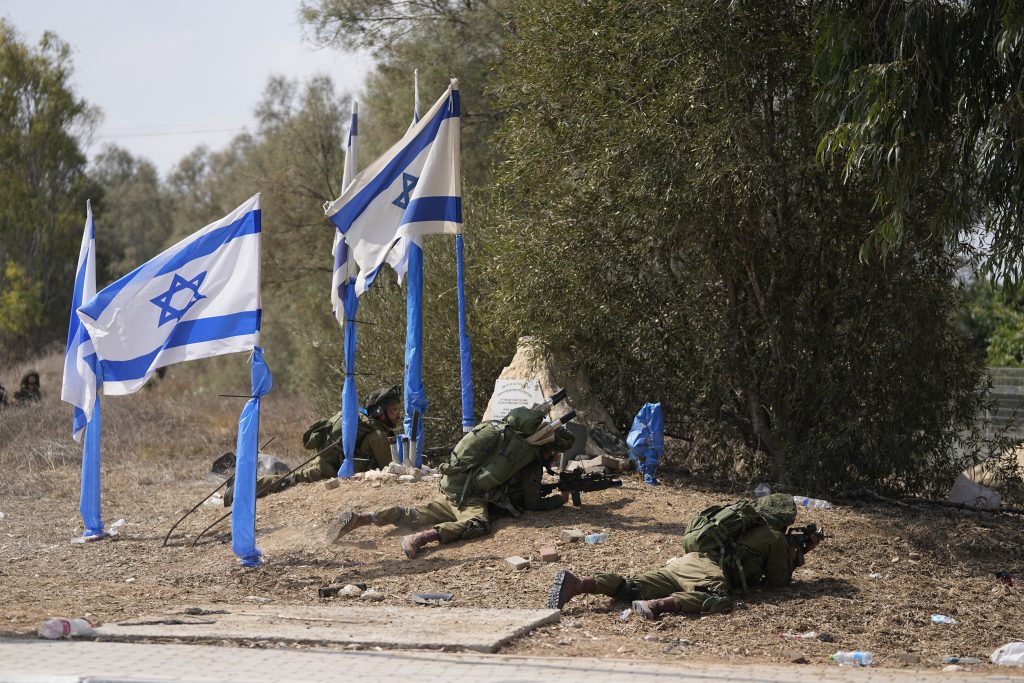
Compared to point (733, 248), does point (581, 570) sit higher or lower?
lower

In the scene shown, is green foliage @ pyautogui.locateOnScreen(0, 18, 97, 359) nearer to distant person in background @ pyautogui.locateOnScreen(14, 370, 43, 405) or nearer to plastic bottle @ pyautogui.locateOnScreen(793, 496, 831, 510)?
distant person in background @ pyautogui.locateOnScreen(14, 370, 43, 405)

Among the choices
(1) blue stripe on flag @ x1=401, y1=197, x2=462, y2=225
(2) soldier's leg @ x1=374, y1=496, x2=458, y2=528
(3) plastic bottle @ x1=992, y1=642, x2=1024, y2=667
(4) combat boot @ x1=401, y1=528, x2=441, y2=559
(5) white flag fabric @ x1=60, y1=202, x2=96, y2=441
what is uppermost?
(1) blue stripe on flag @ x1=401, y1=197, x2=462, y2=225

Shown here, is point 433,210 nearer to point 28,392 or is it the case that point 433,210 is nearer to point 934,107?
point 934,107

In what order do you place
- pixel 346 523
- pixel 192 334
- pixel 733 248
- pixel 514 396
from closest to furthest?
pixel 346 523, pixel 192 334, pixel 733 248, pixel 514 396

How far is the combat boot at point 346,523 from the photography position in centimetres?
963

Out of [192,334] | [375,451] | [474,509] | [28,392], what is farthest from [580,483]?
[28,392]

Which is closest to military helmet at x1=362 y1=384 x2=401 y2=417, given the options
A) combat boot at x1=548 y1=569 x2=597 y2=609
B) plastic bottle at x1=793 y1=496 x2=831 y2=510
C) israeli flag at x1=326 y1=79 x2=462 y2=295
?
israeli flag at x1=326 y1=79 x2=462 y2=295

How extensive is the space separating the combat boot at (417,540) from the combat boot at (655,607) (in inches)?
92.8

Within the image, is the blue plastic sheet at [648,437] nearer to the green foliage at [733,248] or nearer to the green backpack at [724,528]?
the green foliage at [733,248]

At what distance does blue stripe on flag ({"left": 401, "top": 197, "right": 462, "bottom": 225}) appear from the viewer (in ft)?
38.4

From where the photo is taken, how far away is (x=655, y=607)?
750 centimetres

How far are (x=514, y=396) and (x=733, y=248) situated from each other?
313 cm

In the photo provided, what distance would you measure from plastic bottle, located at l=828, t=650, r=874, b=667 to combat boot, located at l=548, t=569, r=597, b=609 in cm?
167

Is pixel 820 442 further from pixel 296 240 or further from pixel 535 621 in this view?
pixel 296 240
